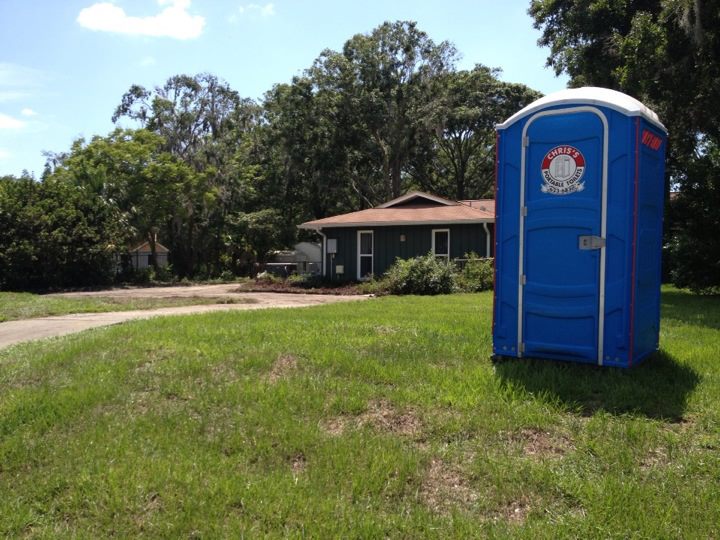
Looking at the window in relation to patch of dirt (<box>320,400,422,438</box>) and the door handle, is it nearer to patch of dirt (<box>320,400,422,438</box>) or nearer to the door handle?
the door handle

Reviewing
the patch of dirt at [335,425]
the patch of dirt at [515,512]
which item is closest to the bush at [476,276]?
the patch of dirt at [335,425]

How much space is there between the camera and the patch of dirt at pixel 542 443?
4.14 metres

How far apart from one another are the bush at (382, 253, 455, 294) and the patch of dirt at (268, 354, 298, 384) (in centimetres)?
1146

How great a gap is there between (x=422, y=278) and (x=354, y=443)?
13449 millimetres

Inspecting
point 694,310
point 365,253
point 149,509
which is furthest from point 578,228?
point 365,253

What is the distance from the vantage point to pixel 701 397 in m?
5.02

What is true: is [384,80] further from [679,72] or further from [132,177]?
[679,72]

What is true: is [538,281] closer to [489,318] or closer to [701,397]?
[701,397]

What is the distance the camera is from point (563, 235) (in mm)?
5578

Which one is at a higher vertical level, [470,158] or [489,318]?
[470,158]

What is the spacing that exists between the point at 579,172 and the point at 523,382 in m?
1.97

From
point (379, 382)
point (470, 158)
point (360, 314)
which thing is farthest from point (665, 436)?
point (470, 158)

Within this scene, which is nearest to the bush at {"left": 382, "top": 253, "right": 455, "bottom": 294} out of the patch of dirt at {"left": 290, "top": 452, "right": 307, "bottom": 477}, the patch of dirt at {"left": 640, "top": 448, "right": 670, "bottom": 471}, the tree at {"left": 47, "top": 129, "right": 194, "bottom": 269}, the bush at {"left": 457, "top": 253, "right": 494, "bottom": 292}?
the bush at {"left": 457, "top": 253, "right": 494, "bottom": 292}

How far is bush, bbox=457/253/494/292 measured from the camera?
18078 millimetres
